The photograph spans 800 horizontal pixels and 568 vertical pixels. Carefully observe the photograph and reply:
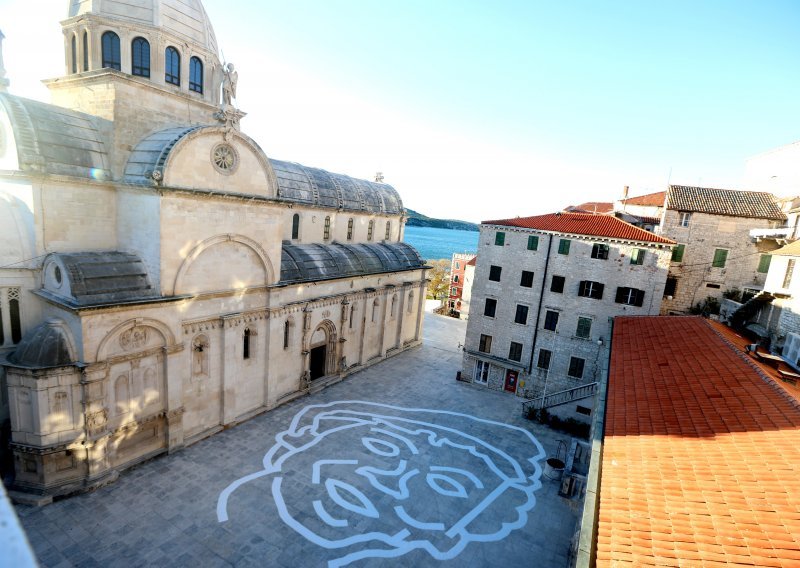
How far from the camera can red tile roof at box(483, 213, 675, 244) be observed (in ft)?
88.2

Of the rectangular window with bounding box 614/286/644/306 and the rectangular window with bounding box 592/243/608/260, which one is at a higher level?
the rectangular window with bounding box 592/243/608/260

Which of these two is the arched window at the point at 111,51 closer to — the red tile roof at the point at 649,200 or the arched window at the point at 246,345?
the arched window at the point at 246,345

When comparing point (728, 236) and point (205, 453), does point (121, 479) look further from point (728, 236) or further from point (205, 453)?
point (728, 236)

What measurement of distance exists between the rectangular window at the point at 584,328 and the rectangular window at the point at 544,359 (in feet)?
7.73

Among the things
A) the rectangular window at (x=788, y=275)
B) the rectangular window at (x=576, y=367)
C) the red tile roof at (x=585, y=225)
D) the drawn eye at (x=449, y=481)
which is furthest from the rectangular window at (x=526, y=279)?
the drawn eye at (x=449, y=481)

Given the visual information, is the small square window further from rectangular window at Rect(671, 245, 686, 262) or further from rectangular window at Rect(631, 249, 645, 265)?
rectangular window at Rect(671, 245, 686, 262)

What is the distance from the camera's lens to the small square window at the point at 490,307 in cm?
3138

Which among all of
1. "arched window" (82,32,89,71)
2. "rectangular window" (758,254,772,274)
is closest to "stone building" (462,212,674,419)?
"rectangular window" (758,254,772,274)

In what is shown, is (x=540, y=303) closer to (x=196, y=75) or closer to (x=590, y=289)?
(x=590, y=289)

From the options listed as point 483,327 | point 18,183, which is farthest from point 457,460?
point 18,183

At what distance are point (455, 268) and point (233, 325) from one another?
58507 mm

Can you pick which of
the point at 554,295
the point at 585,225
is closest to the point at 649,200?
the point at 585,225

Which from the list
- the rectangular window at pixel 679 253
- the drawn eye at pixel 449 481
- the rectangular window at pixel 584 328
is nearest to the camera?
the drawn eye at pixel 449 481

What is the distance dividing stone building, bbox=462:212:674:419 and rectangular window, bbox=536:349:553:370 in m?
0.07
